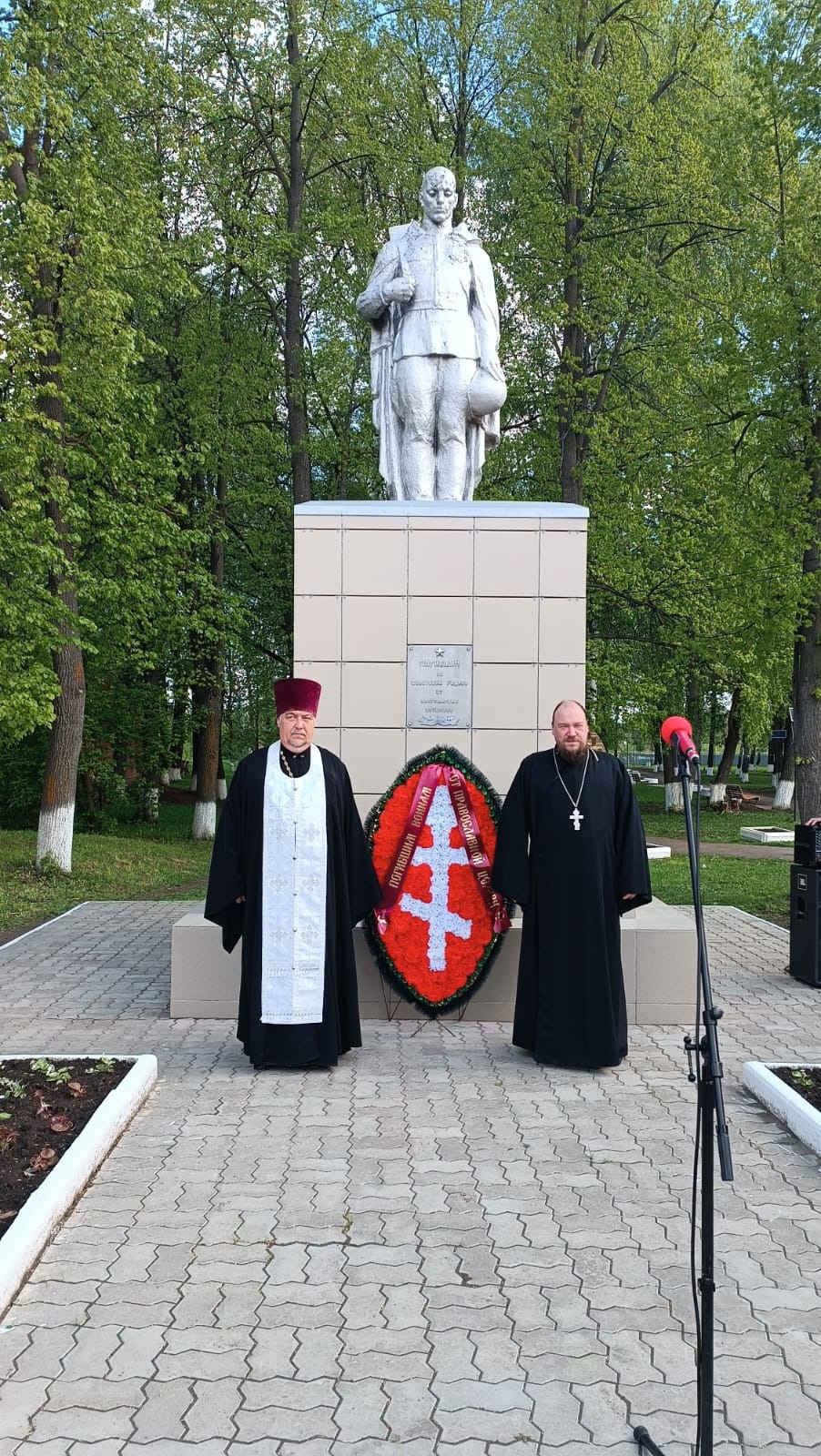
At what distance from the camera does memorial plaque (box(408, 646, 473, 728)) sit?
6.39 m

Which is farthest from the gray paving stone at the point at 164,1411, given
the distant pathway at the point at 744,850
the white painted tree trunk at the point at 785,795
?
the white painted tree trunk at the point at 785,795

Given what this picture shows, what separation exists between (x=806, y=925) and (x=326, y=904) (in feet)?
12.3

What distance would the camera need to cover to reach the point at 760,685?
20078 millimetres

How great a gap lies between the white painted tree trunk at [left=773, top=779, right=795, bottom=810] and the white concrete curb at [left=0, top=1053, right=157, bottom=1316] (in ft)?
69.0

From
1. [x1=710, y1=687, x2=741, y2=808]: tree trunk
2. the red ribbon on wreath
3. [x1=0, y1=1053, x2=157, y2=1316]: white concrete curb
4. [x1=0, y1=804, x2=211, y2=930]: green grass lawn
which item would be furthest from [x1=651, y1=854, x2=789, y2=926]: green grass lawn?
[x1=710, y1=687, x2=741, y2=808]: tree trunk

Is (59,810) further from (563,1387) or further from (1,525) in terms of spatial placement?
(563,1387)

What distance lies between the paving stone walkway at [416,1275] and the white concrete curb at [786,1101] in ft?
0.20

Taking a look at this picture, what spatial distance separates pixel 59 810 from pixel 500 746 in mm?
7683

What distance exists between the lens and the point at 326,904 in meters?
5.24

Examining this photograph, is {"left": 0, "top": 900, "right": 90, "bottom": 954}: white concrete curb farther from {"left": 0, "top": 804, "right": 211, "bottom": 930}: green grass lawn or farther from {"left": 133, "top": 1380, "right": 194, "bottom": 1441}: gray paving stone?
{"left": 133, "top": 1380, "right": 194, "bottom": 1441}: gray paving stone

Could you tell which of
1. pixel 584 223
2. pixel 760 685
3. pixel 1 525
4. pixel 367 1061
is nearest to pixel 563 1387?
pixel 367 1061

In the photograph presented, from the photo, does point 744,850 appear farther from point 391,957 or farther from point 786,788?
point 391,957

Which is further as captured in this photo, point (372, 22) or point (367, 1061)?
point (372, 22)

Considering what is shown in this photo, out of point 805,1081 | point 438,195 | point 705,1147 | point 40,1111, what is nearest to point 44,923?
point 40,1111
